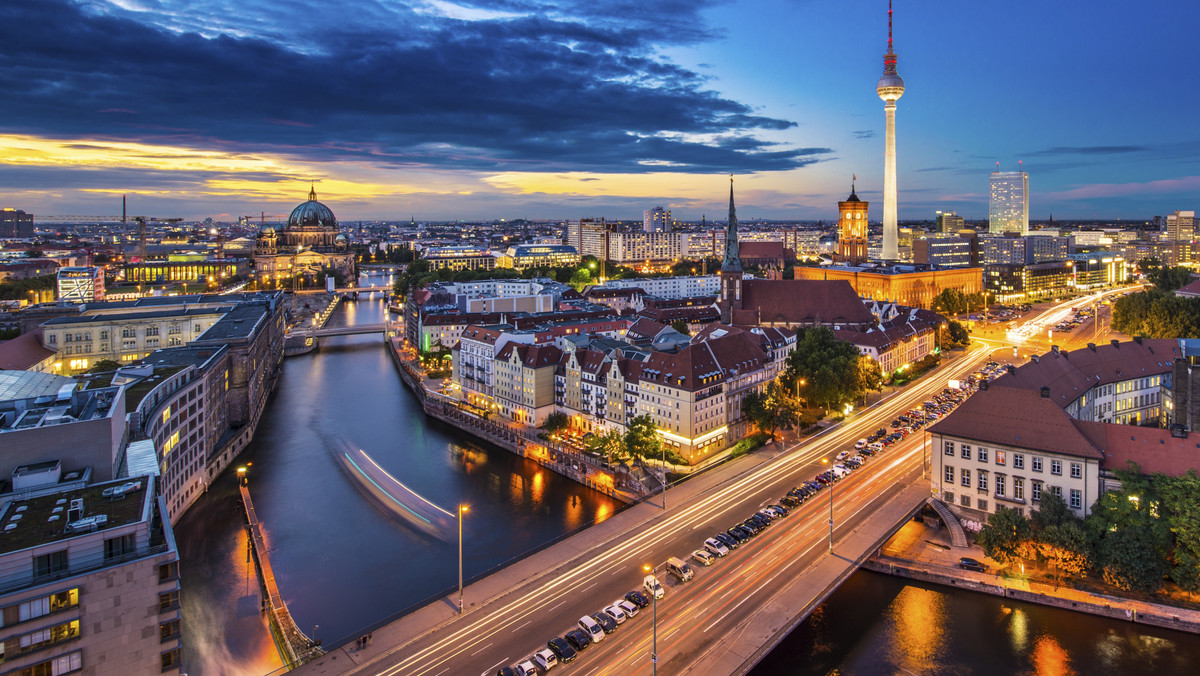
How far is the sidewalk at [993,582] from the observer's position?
707 inches

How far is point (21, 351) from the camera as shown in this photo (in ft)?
126

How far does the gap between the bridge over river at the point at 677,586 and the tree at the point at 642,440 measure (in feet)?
7.78

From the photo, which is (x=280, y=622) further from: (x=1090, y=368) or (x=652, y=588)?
(x=1090, y=368)

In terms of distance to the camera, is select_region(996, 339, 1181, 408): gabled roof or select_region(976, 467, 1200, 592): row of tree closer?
select_region(976, 467, 1200, 592): row of tree

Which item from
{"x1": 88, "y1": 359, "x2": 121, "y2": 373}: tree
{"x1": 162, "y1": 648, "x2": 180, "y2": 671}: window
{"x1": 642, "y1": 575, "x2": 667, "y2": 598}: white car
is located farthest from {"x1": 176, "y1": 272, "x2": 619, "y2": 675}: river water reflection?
{"x1": 88, "y1": 359, "x2": 121, "y2": 373}: tree

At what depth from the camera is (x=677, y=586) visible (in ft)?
60.8

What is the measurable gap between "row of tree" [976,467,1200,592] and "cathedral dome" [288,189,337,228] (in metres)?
133

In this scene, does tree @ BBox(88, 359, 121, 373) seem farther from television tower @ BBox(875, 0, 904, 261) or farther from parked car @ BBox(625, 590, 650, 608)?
television tower @ BBox(875, 0, 904, 261)

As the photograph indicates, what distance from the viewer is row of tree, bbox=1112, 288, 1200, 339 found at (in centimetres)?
4638

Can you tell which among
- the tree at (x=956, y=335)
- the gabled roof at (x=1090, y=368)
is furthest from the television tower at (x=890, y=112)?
the gabled roof at (x=1090, y=368)

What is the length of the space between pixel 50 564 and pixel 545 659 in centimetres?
983

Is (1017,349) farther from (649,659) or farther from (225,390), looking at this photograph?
(225,390)

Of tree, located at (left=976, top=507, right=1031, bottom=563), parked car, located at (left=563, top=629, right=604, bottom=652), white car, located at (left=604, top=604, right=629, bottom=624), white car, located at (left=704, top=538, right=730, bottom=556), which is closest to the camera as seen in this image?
parked car, located at (left=563, top=629, right=604, bottom=652)

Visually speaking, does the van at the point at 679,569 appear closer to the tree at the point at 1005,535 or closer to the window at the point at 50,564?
the tree at the point at 1005,535
